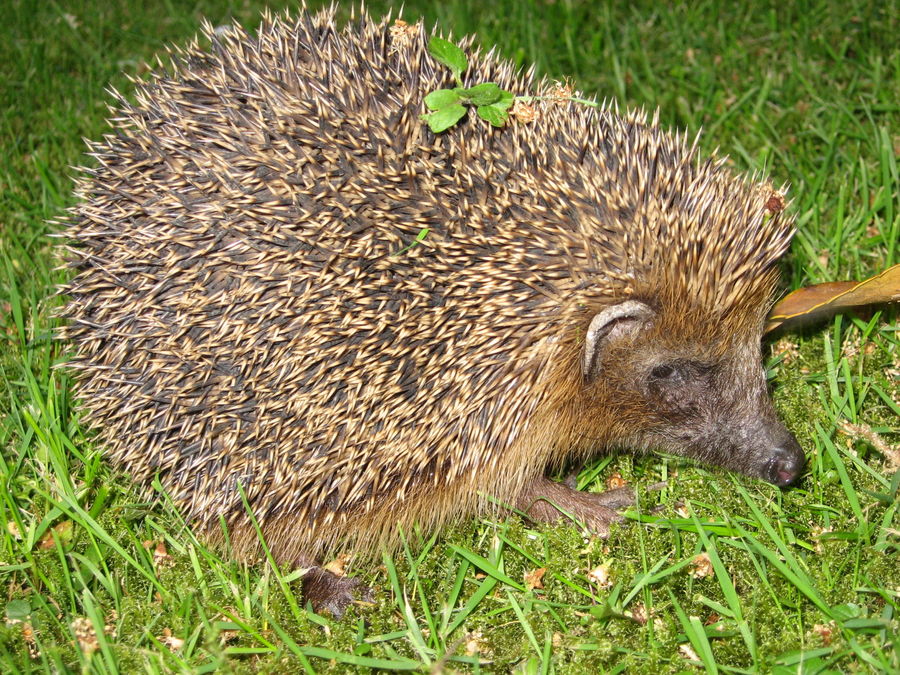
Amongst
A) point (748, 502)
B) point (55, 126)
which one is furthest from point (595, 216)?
point (55, 126)

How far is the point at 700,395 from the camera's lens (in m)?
4.14

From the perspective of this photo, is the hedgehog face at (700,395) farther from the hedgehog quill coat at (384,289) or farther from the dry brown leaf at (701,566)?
the dry brown leaf at (701,566)

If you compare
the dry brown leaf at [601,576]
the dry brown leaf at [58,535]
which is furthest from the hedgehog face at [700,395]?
the dry brown leaf at [58,535]

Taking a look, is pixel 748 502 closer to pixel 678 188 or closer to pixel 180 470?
pixel 678 188

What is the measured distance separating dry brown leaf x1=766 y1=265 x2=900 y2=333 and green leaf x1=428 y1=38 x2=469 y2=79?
7.14 feet

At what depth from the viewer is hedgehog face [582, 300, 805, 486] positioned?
13.2 ft

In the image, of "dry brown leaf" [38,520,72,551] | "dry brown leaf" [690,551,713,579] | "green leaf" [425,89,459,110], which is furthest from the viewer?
"dry brown leaf" [38,520,72,551]

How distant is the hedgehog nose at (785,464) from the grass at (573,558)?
213 mm

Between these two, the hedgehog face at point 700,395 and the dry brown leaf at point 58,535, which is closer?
the hedgehog face at point 700,395

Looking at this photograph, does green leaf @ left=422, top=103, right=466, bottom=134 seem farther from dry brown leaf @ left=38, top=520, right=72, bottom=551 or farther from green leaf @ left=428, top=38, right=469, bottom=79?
dry brown leaf @ left=38, top=520, right=72, bottom=551

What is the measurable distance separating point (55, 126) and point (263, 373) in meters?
4.48

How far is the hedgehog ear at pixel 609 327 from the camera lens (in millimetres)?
3818

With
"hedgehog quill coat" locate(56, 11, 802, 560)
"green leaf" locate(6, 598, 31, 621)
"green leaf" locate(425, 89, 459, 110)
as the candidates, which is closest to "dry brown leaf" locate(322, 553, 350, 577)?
"hedgehog quill coat" locate(56, 11, 802, 560)

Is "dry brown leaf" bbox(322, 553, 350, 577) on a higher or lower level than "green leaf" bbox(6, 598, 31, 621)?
higher
